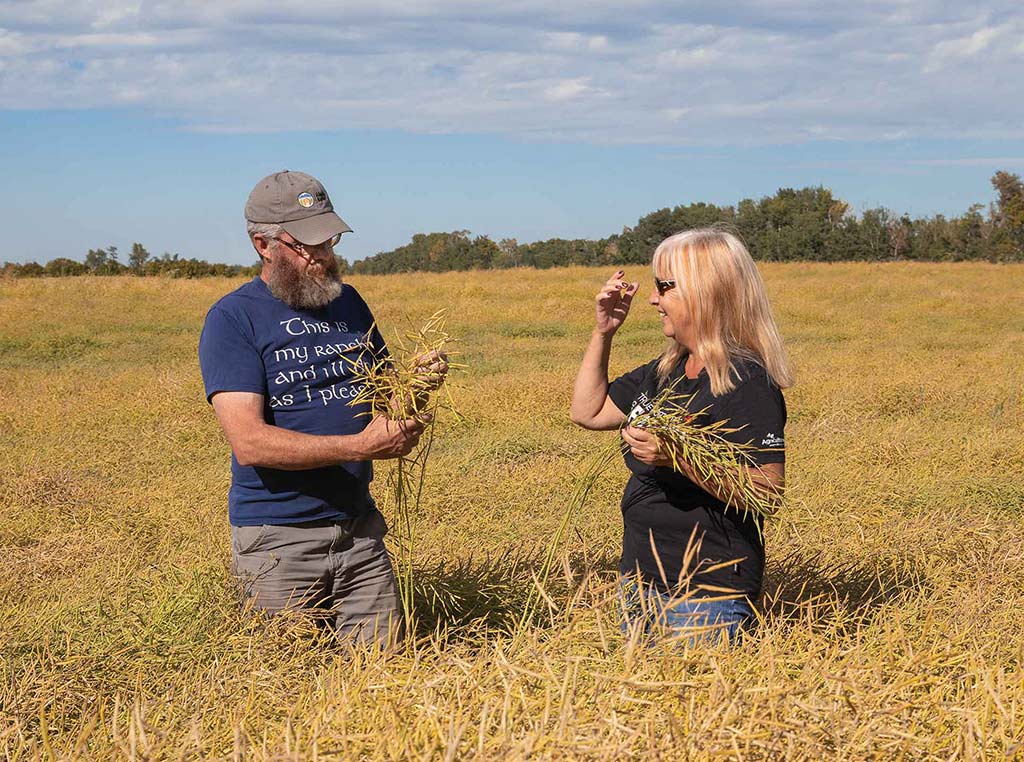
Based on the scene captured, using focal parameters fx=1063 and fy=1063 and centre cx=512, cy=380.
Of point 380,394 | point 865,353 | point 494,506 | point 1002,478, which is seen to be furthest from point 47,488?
point 865,353

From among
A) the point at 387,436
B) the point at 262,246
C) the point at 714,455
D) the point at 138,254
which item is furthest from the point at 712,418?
the point at 138,254

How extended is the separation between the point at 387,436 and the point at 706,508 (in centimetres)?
91

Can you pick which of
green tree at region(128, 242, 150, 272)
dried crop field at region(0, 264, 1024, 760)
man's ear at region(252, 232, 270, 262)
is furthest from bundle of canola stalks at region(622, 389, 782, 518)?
green tree at region(128, 242, 150, 272)

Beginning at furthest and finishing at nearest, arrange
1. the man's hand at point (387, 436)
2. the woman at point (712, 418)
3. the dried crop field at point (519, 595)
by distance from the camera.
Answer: the man's hand at point (387, 436) → the woman at point (712, 418) → the dried crop field at point (519, 595)

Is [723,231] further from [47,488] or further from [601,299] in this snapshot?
[47,488]

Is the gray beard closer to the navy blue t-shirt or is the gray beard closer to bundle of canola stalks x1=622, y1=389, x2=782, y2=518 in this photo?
the navy blue t-shirt

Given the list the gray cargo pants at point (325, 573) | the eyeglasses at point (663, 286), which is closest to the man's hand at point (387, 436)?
the gray cargo pants at point (325, 573)

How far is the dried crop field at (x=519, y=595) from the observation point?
1731mm

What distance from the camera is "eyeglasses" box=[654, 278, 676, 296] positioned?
2.98m

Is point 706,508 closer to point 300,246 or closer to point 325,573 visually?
point 325,573

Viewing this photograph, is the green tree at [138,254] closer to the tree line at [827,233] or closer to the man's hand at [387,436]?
the tree line at [827,233]

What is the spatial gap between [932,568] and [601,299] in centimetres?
215

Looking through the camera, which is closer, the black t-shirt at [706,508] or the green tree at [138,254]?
the black t-shirt at [706,508]

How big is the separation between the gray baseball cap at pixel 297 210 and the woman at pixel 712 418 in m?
0.99
